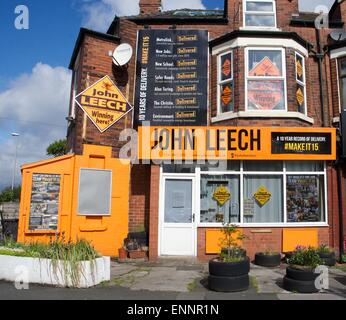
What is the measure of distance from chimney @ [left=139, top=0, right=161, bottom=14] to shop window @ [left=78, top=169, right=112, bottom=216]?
664 centimetres

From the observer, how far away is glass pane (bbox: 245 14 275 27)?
13.1 meters

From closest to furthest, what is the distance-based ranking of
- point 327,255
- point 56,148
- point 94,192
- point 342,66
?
point 327,255 < point 94,192 < point 342,66 < point 56,148

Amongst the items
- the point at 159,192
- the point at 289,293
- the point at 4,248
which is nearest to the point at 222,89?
the point at 159,192

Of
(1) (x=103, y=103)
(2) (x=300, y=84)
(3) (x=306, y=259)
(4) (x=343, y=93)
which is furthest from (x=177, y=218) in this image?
(4) (x=343, y=93)

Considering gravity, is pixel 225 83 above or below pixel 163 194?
above

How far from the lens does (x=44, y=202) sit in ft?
36.9

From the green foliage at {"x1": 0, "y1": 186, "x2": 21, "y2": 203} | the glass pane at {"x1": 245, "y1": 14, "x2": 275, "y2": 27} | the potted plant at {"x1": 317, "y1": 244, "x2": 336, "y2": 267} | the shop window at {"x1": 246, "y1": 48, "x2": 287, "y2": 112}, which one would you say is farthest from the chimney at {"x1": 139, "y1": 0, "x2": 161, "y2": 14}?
the green foliage at {"x1": 0, "y1": 186, "x2": 21, "y2": 203}

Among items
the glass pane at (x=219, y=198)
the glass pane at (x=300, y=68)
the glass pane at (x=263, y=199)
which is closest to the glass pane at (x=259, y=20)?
the glass pane at (x=300, y=68)

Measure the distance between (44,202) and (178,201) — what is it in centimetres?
400

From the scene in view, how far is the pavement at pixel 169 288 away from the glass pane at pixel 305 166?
122 inches

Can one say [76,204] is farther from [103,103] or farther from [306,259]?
[306,259]

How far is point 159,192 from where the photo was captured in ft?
37.0

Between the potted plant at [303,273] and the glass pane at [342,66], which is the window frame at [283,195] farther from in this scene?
the potted plant at [303,273]

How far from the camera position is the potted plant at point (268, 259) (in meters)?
Result: 10.1
